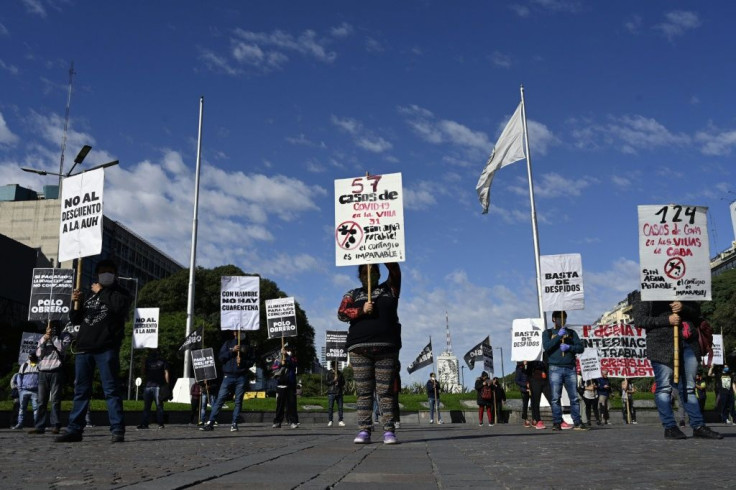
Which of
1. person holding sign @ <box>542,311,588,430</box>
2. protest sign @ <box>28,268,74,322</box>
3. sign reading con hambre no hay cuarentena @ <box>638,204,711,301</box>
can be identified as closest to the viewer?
sign reading con hambre no hay cuarentena @ <box>638,204,711,301</box>

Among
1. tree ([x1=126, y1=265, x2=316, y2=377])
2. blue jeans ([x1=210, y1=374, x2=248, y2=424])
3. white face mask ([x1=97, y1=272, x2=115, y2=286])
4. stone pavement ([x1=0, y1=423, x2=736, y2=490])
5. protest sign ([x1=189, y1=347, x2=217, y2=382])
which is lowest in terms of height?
stone pavement ([x1=0, y1=423, x2=736, y2=490])

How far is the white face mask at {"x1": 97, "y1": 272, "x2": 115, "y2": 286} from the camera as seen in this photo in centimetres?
911

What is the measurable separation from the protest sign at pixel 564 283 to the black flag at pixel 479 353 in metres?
12.7

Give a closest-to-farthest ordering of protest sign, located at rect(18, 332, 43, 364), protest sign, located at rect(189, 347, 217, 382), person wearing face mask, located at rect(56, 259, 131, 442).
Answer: person wearing face mask, located at rect(56, 259, 131, 442) → protest sign, located at rect(18, 332, 43, 364) → protest sign, located at rect(189, 347, 217, 382)

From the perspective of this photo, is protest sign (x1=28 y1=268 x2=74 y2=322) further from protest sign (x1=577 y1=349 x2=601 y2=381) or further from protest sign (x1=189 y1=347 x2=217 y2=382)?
protest sign (x1=577 y1=349 x2=601 y2=381)

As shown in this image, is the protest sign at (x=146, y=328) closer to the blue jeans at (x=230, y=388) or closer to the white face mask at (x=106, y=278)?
the blue jeans at (x=230, y=388)

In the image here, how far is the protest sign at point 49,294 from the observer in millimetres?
17078

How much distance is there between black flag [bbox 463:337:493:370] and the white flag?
25.0 feet

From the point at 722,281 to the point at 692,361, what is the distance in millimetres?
74801

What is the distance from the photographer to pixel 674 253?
9.26m

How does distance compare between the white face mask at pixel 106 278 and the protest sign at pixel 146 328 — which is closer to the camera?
the white face mask at pixel 106 278

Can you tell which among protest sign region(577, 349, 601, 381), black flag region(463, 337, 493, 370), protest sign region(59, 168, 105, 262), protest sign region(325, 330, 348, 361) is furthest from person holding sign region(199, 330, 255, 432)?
black flag region(463, 337, 493, 370)

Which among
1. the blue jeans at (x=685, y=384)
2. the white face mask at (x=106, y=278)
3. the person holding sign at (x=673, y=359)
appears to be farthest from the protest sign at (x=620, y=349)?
the white face mask at (x=106, y=278)

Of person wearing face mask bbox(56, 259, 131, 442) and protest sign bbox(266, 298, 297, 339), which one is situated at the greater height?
protest sign bbox(266, 298, 297, 339)
